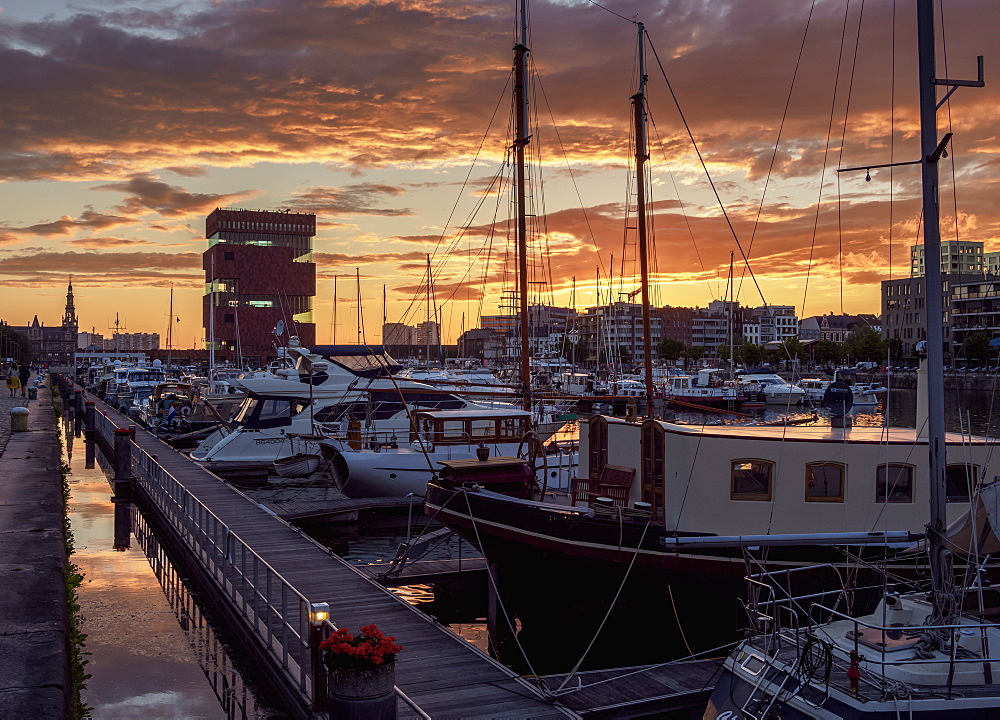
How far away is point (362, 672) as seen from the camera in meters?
9.07

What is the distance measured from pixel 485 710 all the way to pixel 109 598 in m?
12.7

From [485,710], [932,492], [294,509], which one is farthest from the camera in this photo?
[294,509]

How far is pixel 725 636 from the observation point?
56.5ft

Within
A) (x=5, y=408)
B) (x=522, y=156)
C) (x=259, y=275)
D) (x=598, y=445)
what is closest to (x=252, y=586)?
(x=598, y=445)

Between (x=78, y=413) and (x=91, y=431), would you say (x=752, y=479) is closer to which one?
(x=91, y=431)

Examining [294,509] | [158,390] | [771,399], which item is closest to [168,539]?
[294,509]

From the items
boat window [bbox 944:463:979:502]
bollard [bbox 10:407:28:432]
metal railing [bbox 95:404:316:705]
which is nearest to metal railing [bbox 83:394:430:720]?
metal railing [bbox 95:404:316:705]

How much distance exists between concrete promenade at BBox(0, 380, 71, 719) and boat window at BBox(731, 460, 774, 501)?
11.1 m

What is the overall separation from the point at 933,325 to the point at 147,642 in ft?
49.1

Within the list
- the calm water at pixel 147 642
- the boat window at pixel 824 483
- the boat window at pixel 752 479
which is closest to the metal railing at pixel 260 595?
the calm water at pixel 147 642

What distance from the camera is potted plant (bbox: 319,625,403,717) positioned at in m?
9.05

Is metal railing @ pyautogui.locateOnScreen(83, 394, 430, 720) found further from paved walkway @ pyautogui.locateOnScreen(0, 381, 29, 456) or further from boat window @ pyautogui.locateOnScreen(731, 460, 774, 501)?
paved walkway @ pyautogui.locateOnScreen(0, 381, 29, 456)

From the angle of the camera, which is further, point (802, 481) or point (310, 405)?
point (310, 405)

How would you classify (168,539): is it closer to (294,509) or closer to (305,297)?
(294,509)
